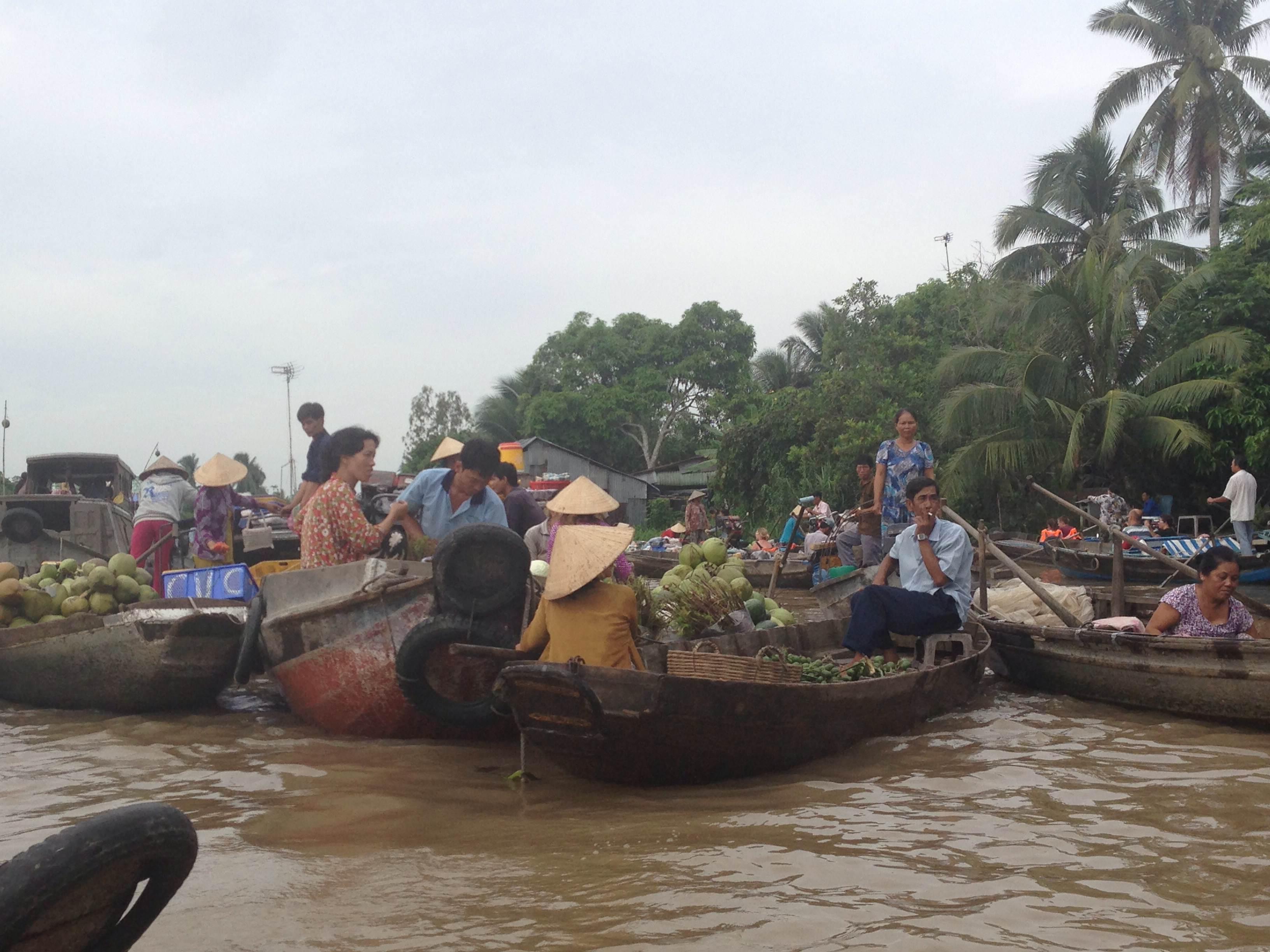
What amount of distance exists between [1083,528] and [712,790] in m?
15.5

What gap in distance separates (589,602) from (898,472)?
12.7 ft

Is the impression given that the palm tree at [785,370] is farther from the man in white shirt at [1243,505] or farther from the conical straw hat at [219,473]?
the conical straw hat at [219,473]

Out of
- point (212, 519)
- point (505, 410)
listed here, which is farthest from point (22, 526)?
point (505, 410)

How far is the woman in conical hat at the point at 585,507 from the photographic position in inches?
208

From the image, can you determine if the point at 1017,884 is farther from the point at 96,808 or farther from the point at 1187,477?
the point at 1187,477

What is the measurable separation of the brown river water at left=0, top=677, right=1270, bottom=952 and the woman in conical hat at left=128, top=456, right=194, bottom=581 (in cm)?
253

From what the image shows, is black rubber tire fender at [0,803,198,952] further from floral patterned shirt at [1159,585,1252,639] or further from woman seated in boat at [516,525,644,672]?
floral patterned shirt at [1159,585,1252,639]

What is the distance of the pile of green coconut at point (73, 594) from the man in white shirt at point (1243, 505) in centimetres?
1232

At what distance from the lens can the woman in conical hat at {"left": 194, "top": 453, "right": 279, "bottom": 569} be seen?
7512 millimetres

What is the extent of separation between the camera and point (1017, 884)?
131 inches

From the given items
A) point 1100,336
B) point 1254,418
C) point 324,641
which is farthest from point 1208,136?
point 324,641

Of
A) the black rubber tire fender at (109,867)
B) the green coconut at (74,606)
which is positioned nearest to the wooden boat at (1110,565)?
the green coconut at (74,606)

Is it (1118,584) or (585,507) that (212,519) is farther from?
(1118,584)

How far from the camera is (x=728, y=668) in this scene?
15.2 feet
